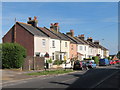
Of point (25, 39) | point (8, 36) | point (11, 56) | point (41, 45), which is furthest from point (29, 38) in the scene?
point (11, 56)

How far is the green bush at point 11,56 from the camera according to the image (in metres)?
31.4

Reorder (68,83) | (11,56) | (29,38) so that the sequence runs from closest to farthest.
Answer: (68,83), (11,56), (29,38)

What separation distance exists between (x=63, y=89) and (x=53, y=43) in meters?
33.1

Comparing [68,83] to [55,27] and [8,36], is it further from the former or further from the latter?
[55,27]

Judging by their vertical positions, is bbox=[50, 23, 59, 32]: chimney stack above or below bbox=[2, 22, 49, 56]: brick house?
above

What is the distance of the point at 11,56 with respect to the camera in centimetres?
3161

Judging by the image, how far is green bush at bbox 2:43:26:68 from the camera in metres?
31.4

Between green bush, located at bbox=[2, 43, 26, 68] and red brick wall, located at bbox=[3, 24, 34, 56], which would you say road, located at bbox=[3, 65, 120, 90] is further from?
red brick wall, located at bbox=[3, 24, 34, 56]

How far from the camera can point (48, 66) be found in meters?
39.6

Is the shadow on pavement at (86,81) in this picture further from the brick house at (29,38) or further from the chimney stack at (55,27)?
the chimney stack at (55,27)

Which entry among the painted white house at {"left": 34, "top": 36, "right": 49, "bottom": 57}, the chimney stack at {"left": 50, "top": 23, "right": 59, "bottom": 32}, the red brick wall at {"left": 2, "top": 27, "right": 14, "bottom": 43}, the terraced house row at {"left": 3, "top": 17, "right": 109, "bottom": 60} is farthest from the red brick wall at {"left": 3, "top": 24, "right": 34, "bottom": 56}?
the chimney stack at {"left": 50, "top": 23, "right": 59, "bottom": 32}

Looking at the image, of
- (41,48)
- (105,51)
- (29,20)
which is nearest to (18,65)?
(41,48)

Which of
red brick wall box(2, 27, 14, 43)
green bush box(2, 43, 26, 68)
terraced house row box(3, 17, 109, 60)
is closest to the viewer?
green bush box(2, 43, 26, 68)

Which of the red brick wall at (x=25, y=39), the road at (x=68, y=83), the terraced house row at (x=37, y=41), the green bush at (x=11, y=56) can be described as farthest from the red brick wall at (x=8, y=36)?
the road at (x=68, y=83)
